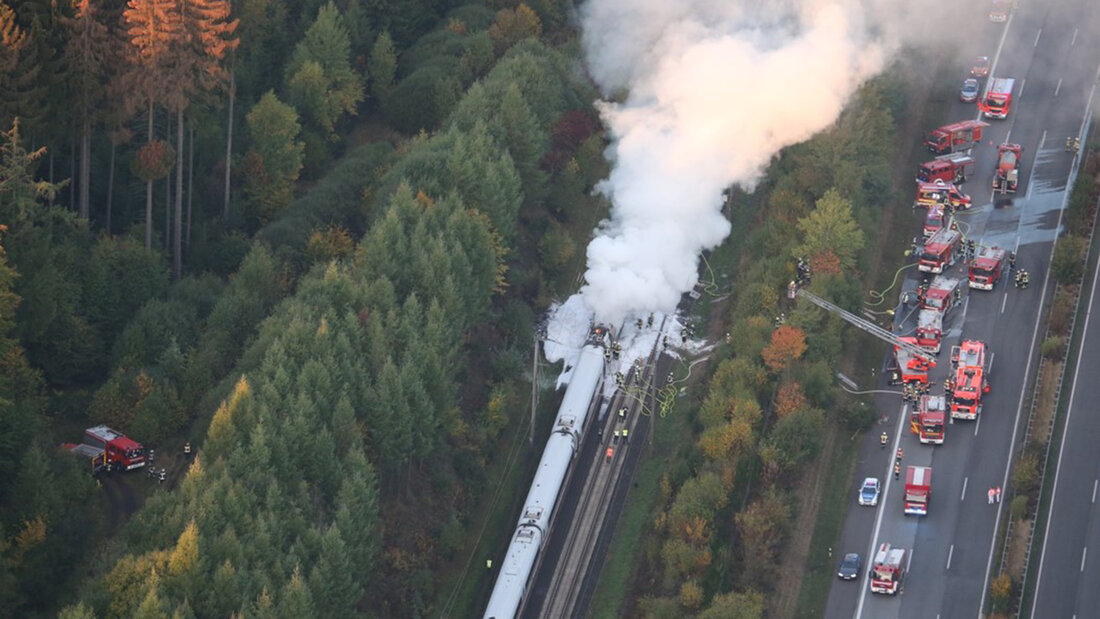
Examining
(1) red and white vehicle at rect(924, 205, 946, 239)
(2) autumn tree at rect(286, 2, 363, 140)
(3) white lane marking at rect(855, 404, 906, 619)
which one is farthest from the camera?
(2) autumn tree at rect(286, 2, 363, 140)

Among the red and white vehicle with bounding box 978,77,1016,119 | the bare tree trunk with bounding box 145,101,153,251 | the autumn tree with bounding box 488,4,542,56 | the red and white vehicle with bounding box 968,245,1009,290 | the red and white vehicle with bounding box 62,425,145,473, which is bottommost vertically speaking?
the red and white vehicle with bounding box 62,425,145,473

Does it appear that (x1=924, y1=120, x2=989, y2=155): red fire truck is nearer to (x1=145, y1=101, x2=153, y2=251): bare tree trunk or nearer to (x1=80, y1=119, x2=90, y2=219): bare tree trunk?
(x1=145, y1=101, x2=153, y2=251): bare tree trunk

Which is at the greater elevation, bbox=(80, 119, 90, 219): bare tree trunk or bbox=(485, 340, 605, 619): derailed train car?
bbox=(80, 119, 90, 219): bare tree trunk

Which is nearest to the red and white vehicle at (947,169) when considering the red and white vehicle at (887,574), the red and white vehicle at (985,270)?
the red and white vehicle at (985,270)

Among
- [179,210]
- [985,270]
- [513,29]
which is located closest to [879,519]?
[985,270]

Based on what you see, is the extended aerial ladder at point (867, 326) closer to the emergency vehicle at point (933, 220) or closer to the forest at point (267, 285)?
the emergency vehicle at point (933, 220)

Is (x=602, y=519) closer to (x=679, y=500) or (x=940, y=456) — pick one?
(x=679, y=500)

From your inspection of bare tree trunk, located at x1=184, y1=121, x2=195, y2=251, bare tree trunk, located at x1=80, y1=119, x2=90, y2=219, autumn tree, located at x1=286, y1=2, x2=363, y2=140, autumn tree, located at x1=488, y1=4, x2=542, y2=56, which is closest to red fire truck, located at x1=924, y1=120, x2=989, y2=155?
autumn tree, located at x1=488, y1=4, x2=542, y2=56
